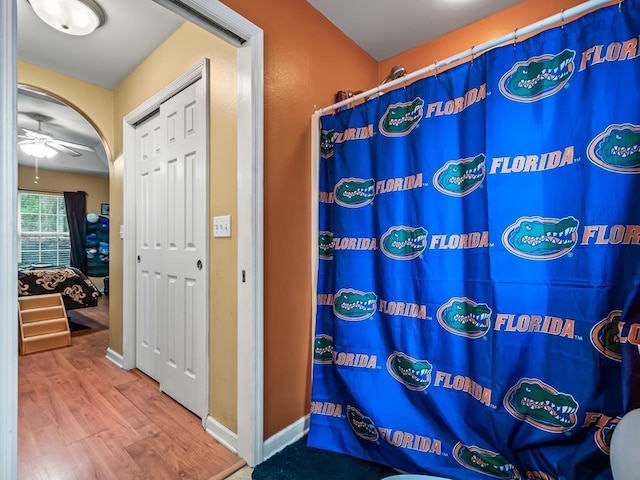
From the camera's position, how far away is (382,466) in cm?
140

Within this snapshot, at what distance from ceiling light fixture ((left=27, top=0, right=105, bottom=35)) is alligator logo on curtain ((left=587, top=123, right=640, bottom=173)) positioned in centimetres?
256

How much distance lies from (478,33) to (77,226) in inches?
285

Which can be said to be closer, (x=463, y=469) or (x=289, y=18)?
(x=463, y=469)

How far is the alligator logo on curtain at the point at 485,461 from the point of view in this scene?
1140 millimetres

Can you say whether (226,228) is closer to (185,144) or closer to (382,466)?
(185,144)

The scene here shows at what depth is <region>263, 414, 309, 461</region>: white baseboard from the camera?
4.85ft

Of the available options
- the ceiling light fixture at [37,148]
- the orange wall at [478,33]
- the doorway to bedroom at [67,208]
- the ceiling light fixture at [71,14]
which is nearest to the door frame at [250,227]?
the ceiling light fixture at [71,14]

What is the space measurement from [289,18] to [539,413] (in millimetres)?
2132

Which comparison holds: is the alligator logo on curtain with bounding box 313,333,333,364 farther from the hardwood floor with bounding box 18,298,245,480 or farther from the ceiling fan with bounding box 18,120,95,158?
the ceiling fan with bounding box 18,120,95,158

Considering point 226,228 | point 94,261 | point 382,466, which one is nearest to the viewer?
point 382,466

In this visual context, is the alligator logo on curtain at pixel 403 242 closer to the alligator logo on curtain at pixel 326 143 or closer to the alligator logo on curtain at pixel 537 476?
the alligator logo on curtain at pixel 326 143

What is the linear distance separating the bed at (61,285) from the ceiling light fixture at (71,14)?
285cm

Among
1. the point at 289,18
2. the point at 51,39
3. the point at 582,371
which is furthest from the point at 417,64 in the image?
the point at 51,39

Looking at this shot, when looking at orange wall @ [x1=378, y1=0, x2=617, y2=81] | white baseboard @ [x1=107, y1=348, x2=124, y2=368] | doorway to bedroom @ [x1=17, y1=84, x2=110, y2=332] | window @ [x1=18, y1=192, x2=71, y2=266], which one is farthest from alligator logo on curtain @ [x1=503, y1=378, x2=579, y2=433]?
window @ [x1=18, y1=192, x2=71, y2=266]
